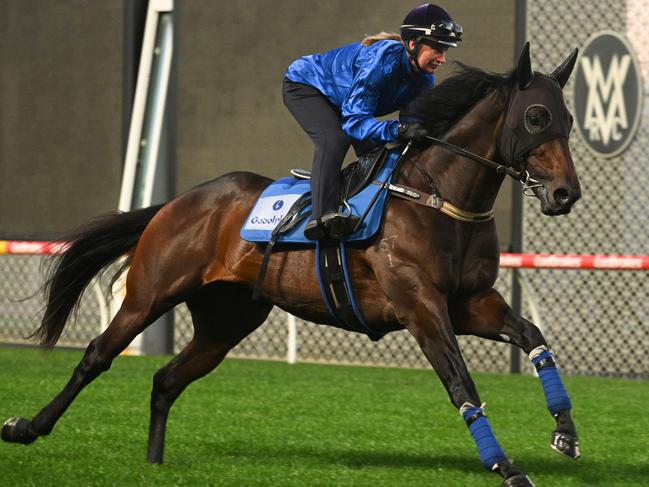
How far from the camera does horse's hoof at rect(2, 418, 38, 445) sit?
5.49m

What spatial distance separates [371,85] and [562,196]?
909 mm

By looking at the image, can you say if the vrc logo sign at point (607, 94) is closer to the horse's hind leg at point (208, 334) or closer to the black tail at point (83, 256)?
the horse's hind leg at point (208, 334)

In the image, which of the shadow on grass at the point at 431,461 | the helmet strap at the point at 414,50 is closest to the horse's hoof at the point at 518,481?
the shadow on grass at the point at 431,461

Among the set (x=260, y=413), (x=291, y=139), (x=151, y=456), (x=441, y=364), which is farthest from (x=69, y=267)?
(x=291, y=139)

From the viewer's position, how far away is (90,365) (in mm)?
5547

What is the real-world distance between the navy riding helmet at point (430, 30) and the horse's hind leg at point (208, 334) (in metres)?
1.37

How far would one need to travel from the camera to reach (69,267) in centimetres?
606

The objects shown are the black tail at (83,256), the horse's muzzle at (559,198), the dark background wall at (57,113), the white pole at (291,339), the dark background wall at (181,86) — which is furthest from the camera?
the dark background wall at (57,113)

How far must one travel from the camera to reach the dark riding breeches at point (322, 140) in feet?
17.1

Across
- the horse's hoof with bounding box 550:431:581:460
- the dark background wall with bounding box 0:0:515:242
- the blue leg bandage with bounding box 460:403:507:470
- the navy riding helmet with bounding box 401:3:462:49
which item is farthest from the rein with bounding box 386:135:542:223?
the dark background wall with bounding box 0:0:515:242

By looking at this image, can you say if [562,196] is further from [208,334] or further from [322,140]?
[208,334]

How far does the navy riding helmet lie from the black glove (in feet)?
0.94

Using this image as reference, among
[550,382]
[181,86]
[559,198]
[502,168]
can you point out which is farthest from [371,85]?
[181,86]

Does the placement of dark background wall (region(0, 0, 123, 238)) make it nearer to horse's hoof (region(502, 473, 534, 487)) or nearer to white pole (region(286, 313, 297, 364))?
white pole (region(286, 313, 297, 364))
